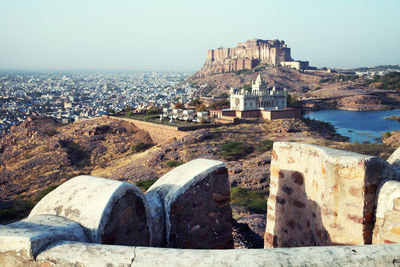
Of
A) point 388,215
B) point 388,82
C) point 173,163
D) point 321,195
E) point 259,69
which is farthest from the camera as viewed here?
point 259,69

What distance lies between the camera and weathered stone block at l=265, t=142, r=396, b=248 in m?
2.88

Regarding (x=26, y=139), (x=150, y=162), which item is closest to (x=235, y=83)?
(x=26, y=139)

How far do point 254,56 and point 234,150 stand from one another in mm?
78799

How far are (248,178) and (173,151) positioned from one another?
7.42 metres

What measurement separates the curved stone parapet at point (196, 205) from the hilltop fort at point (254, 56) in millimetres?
84438

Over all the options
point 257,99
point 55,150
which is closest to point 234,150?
point 55,150

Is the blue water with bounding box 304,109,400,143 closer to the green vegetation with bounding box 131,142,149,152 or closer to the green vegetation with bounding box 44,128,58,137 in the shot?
the green vegetation with bounding box 131,142,149,152

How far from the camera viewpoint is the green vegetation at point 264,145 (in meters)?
20.2

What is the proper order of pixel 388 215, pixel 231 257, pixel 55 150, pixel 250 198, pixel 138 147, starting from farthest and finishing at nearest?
pixel 138 147 < pixel 55 150 < pixel 250 198 < pixel 388 215 < pixel 231 257

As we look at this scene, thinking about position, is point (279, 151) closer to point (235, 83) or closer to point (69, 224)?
point (69, 224)

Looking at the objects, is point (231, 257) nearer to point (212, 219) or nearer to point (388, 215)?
point (388, 215)

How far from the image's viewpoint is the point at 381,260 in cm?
170

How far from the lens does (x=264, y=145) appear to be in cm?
2091

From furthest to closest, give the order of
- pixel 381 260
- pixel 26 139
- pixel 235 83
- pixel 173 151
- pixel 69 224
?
1. pixel 235 83
2. pixel 26 139
3. pixel 173 151
4. pixel 69 224
5. pixel 381 260
